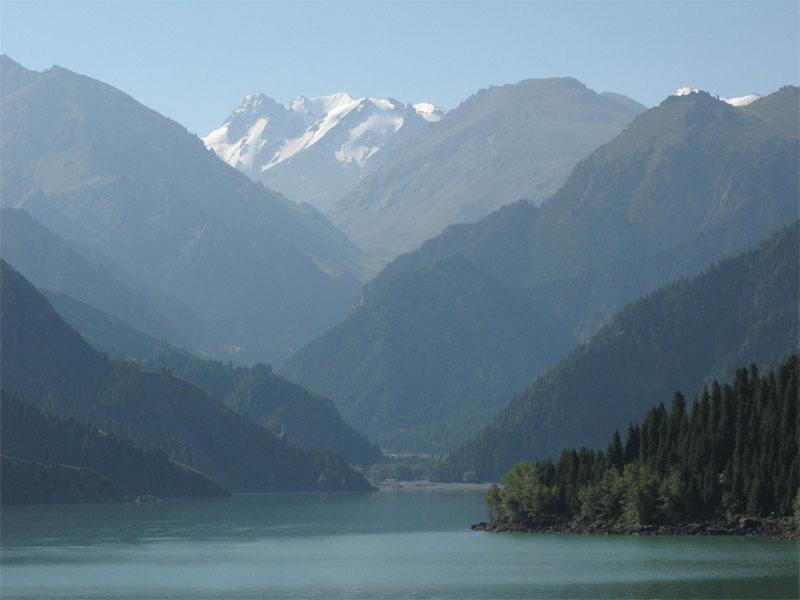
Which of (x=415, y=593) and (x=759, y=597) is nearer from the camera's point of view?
(x=759, y=597)

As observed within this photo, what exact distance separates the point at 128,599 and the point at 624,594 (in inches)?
2568

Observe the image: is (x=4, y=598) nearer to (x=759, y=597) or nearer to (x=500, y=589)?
(x=500, y=589)

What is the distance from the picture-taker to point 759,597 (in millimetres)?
176375

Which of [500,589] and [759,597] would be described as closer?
[759,597]

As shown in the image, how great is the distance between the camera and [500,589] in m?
198

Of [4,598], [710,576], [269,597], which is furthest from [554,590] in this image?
[4,598]

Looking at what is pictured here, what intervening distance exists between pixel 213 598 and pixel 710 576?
218 feet

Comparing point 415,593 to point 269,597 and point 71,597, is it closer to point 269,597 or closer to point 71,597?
point 269,597

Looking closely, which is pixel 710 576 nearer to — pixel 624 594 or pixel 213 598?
pixel 624 594

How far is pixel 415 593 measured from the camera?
196 meters

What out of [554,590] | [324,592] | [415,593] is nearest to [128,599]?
[324,592]

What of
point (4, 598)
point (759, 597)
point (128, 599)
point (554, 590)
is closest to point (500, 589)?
point (554, 590)

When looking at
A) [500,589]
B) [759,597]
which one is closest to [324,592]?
[500,589]

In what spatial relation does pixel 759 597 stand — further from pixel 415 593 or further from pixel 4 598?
pixel 4 598
